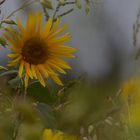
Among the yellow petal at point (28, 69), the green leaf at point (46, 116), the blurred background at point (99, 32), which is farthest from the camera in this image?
the blurred background at point (99, 32)

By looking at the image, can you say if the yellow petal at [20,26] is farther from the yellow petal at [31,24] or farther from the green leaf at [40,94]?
the green leaf at [40,94]

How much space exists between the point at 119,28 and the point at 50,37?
894mm

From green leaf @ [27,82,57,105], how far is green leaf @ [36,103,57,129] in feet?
0.29

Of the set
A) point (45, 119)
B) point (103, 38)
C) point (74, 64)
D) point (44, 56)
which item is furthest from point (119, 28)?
point (45, 119)

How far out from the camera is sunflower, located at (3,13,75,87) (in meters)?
1.03

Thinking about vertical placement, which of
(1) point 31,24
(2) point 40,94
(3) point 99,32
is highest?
(1) point 31,24

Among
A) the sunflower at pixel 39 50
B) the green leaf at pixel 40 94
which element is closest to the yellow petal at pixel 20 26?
the sunflower at pixel 39 50

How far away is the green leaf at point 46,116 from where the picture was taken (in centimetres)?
82

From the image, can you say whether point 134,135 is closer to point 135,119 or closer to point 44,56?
point 135,119

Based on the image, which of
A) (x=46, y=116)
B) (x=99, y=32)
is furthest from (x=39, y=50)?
(x=99, y=32)

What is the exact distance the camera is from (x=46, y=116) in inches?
34.5

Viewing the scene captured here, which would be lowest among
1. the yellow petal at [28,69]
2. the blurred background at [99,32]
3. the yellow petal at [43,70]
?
the blurred background at [99,32]

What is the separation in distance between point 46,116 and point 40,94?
0.58 feet

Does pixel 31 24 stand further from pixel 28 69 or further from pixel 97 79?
pixel 97 79
